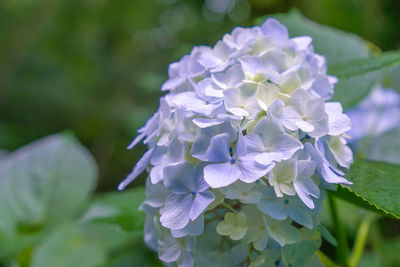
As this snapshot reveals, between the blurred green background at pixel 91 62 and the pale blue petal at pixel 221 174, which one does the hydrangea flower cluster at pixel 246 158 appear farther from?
the blurred green background at pixel 91 62

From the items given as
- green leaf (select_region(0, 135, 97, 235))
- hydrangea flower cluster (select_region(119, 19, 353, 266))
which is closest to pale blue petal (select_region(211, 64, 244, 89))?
hydrangea flower cluster (select_region(119, 19, 353, 266))

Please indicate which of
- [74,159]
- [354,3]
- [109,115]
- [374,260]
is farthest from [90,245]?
[109,115]

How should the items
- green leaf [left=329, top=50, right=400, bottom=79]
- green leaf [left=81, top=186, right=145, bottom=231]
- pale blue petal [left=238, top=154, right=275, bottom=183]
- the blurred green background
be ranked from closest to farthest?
pale blue petal [left=238, top=154, right=275, bottom=183] < green leaf [left=329, top=50, right=400, bottom=79] < green leaf [left=81, top=186, right=145, bottom=231] < the blurred green background

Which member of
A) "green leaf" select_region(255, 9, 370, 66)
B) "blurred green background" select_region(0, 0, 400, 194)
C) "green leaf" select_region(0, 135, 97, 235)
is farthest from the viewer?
"blurred green background" select_region(0, 0, 400, 194)

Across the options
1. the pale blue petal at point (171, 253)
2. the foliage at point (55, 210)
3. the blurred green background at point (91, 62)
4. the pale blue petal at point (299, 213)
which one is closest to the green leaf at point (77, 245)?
the foliage at point (55, 210)

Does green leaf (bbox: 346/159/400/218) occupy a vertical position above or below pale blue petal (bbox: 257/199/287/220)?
below

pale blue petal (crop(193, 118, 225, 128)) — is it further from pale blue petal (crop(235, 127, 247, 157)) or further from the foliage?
the foliage

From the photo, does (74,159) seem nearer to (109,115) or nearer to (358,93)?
(358,93)
